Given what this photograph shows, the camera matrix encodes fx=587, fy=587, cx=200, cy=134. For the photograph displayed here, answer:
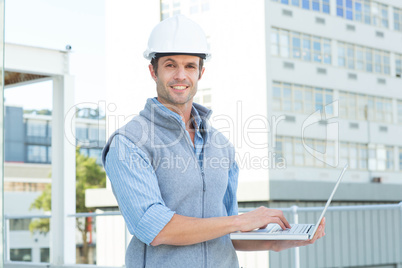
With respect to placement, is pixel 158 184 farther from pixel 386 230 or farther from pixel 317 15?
pixel 386 230

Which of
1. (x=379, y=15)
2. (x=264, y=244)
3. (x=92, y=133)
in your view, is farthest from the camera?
(x=92, y=133)

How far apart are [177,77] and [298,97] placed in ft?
117

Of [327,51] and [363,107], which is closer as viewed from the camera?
[327,51]

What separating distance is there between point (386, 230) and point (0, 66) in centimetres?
4373

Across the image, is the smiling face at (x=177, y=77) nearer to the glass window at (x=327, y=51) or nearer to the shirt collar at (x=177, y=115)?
the shirt collar at (x=177, y=115)

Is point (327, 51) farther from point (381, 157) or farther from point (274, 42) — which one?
point (381, 157)

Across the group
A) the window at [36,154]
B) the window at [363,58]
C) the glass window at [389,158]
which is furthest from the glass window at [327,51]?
the window at [36,154]

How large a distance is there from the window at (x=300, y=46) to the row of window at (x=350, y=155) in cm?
530

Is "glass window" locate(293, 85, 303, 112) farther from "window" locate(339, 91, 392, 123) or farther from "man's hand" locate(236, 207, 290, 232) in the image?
"man's hand" locate(236, 207, 290, 232)

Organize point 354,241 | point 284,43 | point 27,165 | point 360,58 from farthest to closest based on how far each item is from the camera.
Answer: point 27,165 < point 354,241 < point 360,58 < point 284,43

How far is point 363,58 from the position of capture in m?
40.4

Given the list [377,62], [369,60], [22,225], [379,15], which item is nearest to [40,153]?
[22,225]

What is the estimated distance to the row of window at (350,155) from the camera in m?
36.2

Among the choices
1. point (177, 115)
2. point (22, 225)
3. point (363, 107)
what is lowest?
point (22, 225)
